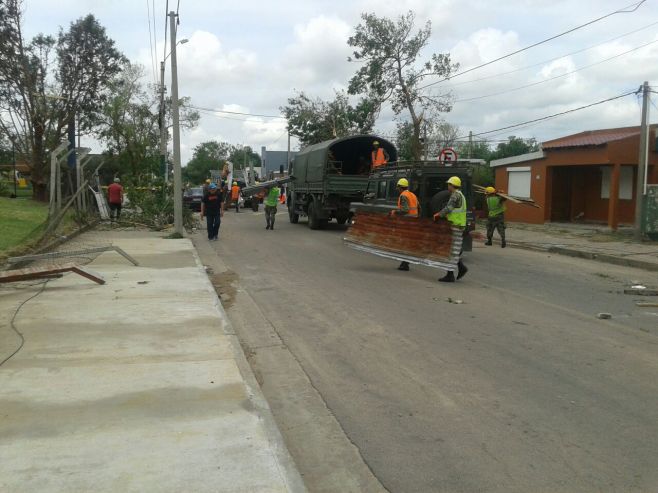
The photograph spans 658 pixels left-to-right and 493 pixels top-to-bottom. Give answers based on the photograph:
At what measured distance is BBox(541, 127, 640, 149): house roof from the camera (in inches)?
890

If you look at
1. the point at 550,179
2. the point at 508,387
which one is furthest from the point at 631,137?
the point at 508,387

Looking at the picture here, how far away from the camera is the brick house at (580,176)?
72.9 feet

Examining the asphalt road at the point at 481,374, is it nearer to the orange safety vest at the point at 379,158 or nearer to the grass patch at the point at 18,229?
the grass patch at the point at 18,229

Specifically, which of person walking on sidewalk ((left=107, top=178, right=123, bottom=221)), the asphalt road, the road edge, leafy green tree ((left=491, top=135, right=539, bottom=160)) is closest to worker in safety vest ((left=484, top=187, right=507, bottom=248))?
the asphalt road

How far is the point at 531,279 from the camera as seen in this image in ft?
39.7

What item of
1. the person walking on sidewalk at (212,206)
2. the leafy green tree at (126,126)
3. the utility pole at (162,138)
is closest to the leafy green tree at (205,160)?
the leafy green tree at (126,126)

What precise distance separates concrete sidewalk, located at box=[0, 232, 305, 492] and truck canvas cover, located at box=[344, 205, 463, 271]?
14.9 ft

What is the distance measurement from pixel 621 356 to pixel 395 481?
376 cm

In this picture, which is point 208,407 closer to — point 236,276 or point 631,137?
point 236,276

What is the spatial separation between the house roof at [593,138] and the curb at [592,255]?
238 inches

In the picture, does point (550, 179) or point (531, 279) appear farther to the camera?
point (550, 179)

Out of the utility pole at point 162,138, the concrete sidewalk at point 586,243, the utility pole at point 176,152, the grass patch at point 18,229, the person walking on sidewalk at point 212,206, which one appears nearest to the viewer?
the grass patch at point 18,229

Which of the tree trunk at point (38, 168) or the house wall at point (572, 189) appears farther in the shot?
the tree trunk at point (38, 168)

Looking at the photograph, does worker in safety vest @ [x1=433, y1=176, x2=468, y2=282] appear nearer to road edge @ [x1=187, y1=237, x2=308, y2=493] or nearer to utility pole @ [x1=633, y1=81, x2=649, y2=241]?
road edge @ [x1=187, y1=237, x2=308, y2=493]
